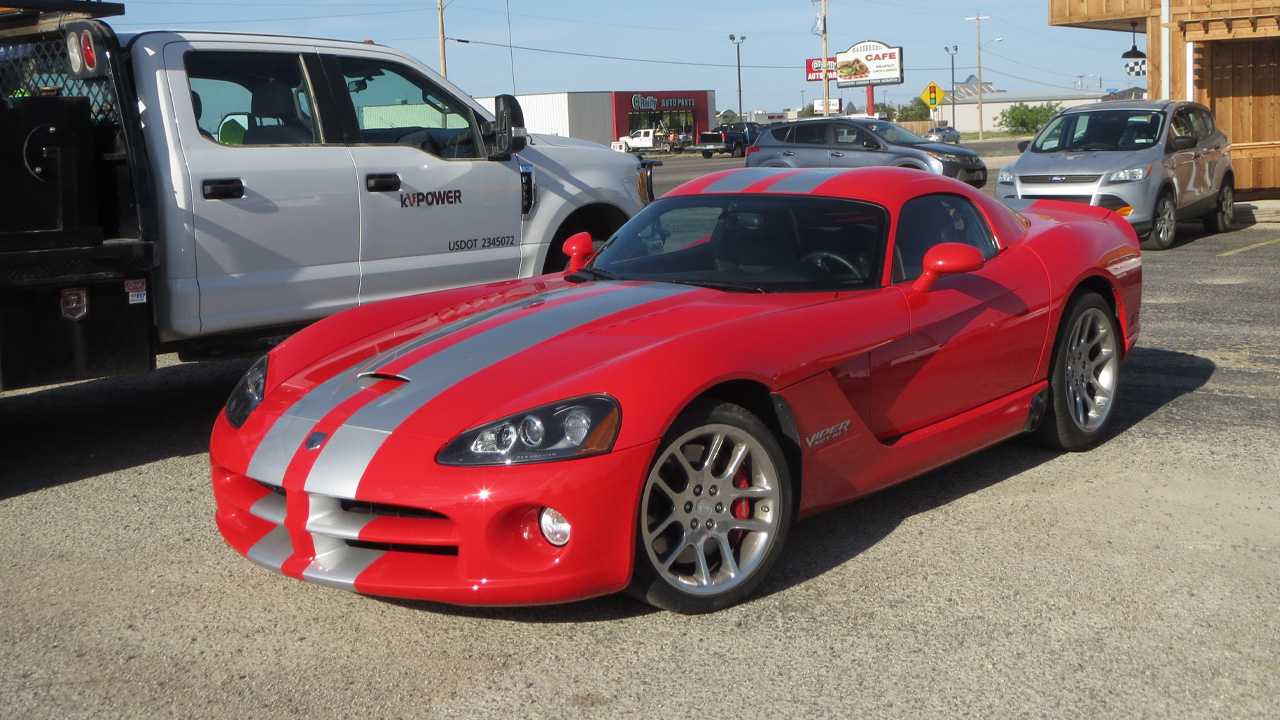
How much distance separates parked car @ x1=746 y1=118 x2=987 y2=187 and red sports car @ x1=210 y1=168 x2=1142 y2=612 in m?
15.9

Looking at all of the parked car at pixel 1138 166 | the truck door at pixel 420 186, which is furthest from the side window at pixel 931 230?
the parked car at pixel 1138 166

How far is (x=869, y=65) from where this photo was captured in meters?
82.2

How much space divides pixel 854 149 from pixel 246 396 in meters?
17.9

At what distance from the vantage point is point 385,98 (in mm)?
6602

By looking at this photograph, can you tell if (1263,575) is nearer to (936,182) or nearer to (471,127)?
(936,182)

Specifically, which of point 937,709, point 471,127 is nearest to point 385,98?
point 471,127

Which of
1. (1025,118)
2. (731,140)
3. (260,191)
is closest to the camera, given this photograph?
(260,191)

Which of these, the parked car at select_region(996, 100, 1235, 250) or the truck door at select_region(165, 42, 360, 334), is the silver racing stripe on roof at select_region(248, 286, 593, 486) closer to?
the truck door at select_region(165, 42, 360, 334)

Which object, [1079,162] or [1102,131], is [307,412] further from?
[1102,131]

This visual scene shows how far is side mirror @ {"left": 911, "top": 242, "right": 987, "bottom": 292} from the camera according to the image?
4.27 metres

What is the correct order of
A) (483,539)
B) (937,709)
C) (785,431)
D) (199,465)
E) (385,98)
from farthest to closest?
(385,98), (199,465), (785,431), (483,539), (937,709)

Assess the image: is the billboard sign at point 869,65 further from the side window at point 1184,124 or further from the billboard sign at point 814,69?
the side window at point 1184,124

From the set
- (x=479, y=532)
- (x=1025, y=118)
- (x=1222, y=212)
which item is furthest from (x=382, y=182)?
(x=1025, y=118)

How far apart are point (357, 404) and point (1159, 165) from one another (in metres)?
11.5
